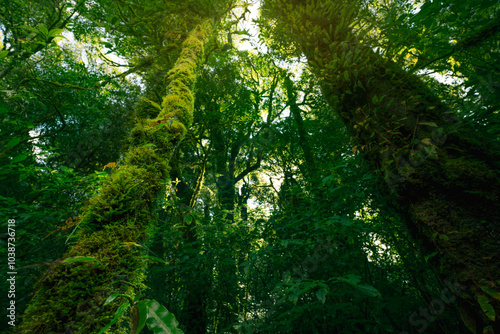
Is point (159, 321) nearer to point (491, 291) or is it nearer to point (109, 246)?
point (109, 246)

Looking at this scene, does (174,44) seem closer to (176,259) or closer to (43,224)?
(176,259)

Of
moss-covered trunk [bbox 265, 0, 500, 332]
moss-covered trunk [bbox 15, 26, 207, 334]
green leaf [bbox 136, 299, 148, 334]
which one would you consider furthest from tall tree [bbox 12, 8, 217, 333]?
moss-covered trunk [bbox 265, 0, 500, 332]

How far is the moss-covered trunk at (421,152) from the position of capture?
135 cm

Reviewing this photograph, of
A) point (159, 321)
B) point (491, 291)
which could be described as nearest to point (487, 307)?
point (491, 291)

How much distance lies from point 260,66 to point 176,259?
9.61 m

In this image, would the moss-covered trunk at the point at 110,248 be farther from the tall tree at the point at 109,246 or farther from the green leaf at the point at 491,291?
the green leaf at the point at 491,291

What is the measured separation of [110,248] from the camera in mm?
1312

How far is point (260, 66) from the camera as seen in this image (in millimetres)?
10164

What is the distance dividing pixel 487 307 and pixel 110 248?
7.57ft

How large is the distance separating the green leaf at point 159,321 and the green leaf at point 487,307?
167cm

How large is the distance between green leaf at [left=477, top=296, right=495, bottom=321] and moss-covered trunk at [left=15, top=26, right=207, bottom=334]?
2022 millimetres

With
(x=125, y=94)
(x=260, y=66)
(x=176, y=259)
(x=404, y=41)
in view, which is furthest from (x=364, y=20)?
(x=125, y=94)

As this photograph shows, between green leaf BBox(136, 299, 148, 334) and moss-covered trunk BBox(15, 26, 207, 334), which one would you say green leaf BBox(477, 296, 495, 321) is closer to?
green leaf BBox(136, 299, 148, 334)

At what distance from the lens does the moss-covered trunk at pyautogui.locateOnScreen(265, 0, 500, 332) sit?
1.35m
